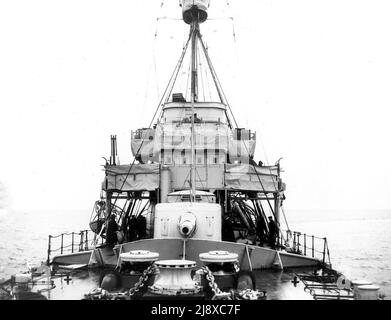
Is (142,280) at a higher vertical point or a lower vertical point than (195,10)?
lower

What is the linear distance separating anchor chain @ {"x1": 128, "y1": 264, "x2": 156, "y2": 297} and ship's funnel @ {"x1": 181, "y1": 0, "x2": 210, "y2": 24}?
15085 millimetres

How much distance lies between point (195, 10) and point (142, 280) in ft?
52.7

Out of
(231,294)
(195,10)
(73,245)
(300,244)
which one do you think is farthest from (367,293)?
(195,10)

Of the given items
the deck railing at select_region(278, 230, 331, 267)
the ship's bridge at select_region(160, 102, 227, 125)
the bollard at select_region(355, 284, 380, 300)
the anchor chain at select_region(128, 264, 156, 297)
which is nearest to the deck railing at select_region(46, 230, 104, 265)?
the anchor chain at select_region(128, 264, 156, 297)

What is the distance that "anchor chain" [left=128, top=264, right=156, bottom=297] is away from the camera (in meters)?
9.95

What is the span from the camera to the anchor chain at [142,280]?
9952 mm

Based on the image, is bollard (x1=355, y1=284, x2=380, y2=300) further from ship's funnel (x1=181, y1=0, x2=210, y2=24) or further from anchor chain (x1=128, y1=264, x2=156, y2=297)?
ship's funnel (x1=181, y1=0, x2=210, y2=24)

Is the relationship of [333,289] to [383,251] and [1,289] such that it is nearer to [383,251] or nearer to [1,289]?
[1,289]

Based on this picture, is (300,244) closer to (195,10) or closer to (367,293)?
(367,293)

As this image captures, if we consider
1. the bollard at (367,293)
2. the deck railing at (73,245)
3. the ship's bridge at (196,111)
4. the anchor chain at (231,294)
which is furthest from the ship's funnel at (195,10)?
the bollard at (367,293)

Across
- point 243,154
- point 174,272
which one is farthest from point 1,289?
point 243,154

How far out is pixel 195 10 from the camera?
2312cm

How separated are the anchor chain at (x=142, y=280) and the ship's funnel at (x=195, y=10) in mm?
15085
